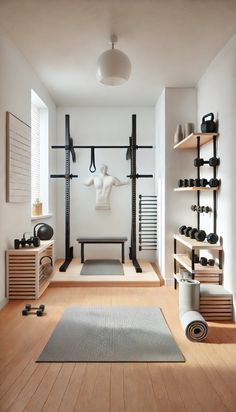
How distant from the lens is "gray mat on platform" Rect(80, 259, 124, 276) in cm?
531

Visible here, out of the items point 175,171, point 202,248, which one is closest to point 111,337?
point 202,248

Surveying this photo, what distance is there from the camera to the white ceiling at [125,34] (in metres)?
3.17

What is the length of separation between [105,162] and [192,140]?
8.31 feet

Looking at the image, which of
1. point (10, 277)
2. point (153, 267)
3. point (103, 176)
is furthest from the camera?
point (103, 176)

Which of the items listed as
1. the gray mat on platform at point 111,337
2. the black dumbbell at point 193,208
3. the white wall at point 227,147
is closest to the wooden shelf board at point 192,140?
the white wall at point 227,147

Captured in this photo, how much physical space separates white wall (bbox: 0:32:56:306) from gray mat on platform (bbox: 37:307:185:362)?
3.29 ft

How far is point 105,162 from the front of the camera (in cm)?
675

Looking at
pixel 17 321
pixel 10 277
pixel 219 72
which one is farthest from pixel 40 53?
pixel 17 321

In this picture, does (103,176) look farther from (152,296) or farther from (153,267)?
(152,296)

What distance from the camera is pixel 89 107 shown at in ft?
21.9

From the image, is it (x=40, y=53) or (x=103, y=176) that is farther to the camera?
(x=103, y=176)

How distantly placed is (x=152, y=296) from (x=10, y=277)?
5.34 ft

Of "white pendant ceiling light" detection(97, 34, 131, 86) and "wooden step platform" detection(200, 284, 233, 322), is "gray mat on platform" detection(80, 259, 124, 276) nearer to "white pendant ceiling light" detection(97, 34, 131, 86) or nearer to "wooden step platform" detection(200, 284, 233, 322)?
"wooden step platform" detection(200, 284, 233, 322)

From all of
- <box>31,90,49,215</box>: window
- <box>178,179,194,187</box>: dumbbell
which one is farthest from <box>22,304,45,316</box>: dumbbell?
<box>31,90,49,215</box>: window
